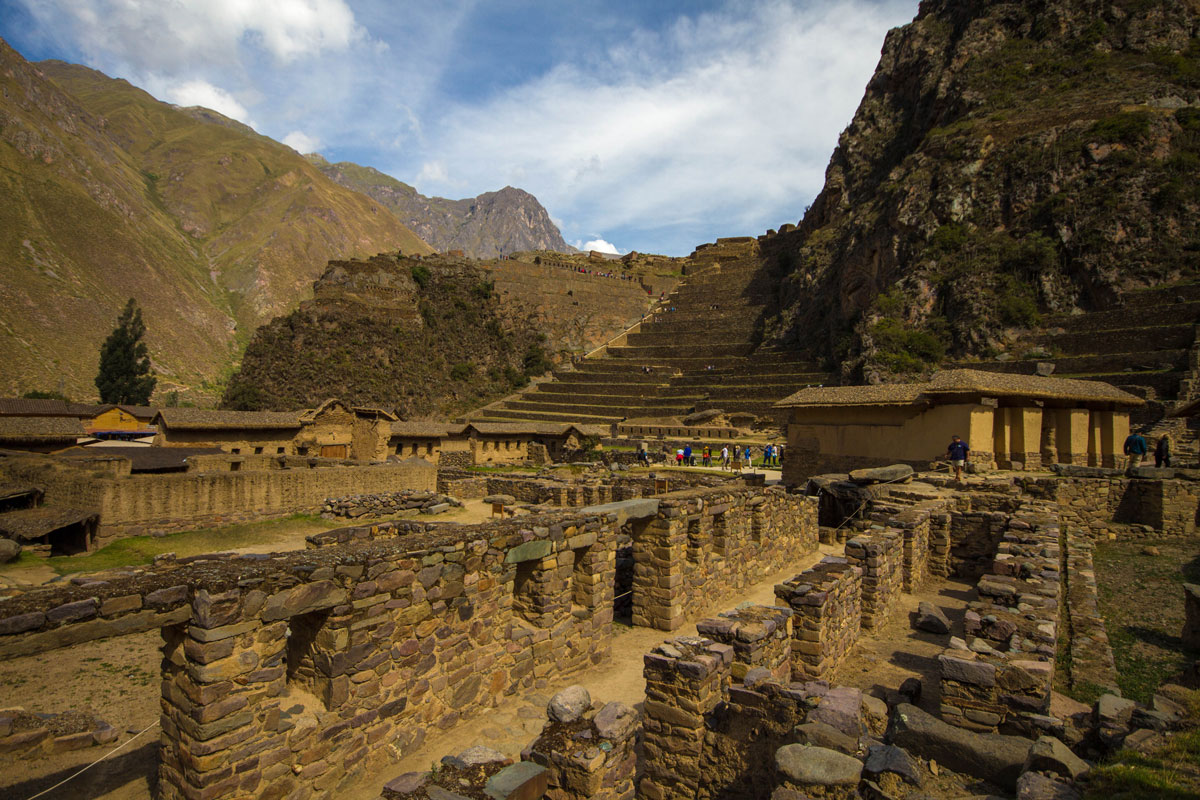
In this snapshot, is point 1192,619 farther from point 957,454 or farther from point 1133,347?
point 1133,347

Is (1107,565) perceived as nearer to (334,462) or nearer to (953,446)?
(953,446)

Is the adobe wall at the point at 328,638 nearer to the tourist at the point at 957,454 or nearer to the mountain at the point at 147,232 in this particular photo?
the tourist at the point at 957,454

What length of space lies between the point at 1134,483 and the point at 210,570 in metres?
17.0

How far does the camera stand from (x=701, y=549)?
8.51 m

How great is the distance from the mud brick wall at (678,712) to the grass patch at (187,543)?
13.7 metres

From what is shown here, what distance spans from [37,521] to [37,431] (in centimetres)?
1146

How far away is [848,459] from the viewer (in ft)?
58.7

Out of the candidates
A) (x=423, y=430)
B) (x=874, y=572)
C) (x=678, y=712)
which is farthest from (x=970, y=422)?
(x=423, y=430)

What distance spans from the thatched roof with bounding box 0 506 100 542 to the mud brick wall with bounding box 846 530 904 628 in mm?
17055

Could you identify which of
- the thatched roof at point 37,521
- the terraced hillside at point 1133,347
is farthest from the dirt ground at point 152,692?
the terraced hillside at point 1133,347

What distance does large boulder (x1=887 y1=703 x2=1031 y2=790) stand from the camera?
3471 millimetres

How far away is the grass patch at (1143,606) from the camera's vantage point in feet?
20.2

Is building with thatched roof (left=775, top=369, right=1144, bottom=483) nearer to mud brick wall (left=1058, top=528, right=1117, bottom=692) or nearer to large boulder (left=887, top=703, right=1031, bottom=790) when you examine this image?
mud brick wall (left=1058, top=528, right=1117, bottom=692)

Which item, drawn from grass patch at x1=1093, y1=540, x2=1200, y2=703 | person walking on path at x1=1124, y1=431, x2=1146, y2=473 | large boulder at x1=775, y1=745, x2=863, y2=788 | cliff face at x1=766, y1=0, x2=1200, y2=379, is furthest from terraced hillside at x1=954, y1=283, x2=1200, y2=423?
large boulder at x1=775, y1=745, x2=863, y2=788
